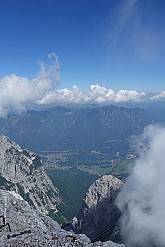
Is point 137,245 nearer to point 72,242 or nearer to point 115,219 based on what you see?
point 115,219

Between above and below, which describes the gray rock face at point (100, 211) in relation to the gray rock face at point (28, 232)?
below

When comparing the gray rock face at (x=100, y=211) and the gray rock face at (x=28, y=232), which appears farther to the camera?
the gray rock face at (x=100, y=211)

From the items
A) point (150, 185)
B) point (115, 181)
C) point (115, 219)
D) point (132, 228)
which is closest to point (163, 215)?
point (132, 228)

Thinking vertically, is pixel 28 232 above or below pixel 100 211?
above

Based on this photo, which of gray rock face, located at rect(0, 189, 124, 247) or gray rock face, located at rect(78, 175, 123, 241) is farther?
gray rock face, located at rect(78, 175, 123, 241)

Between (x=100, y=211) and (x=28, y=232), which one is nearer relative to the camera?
(x=28, y=232)
